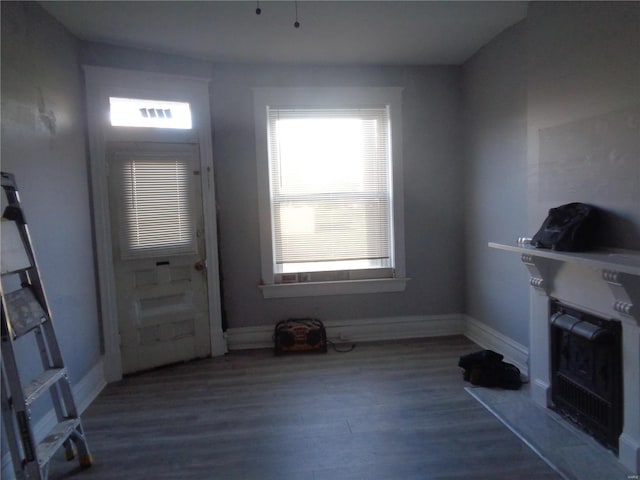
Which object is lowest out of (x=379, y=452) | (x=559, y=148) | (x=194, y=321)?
(x=379, y=452)

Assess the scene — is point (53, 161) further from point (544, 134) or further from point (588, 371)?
point (588, 371)

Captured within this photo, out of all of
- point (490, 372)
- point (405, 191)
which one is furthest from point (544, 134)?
point (490, 372)

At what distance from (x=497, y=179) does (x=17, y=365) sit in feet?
11.4

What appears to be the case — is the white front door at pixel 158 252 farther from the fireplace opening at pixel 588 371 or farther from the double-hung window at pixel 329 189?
the fireplace opening at pixel 588 371

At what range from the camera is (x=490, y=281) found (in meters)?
3.69

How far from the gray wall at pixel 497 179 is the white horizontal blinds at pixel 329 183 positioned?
817mm

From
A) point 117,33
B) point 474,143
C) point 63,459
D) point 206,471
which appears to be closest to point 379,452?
point 206,471

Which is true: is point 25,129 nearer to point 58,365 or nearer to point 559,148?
point 58,365

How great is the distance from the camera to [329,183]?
12.9 ft

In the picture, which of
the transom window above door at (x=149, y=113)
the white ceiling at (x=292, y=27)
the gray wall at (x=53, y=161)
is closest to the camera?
the gray wall at (x=53, y=161)

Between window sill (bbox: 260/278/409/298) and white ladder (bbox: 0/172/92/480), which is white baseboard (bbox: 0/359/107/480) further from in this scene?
window sill (bbox: 260/278/409/298)

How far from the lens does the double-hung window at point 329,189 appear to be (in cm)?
387

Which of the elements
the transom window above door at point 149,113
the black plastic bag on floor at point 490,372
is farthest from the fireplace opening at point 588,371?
the transom window above door at point 149,113

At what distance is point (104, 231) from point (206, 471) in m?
2.08
